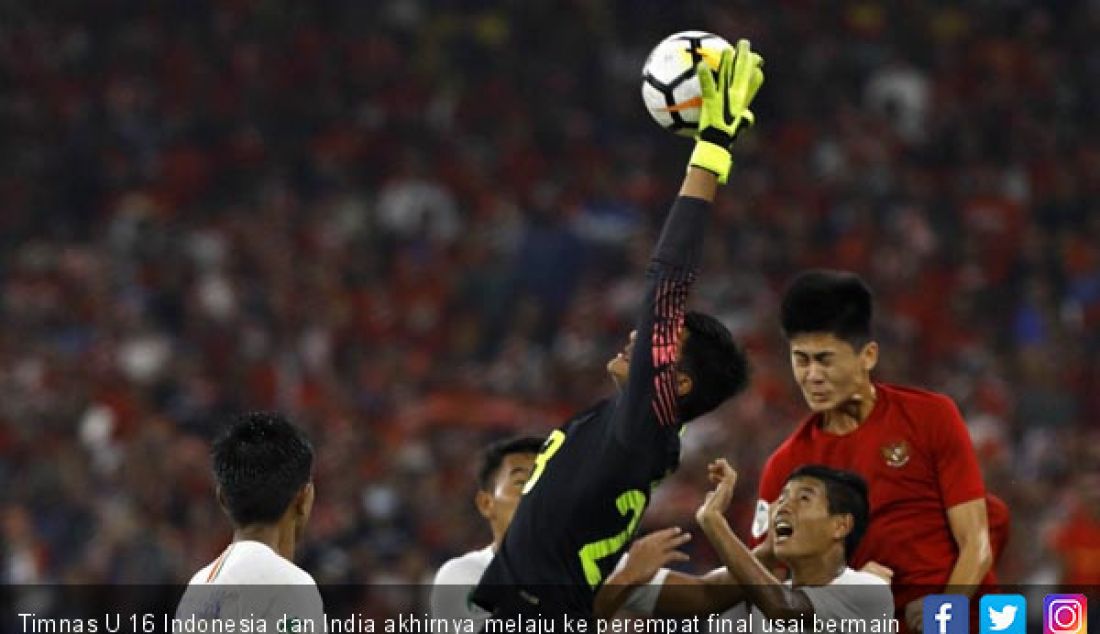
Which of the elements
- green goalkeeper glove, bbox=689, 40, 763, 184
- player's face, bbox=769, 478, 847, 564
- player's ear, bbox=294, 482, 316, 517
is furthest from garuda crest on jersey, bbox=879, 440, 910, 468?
player's ear, bbox=294, 482, 316, 517

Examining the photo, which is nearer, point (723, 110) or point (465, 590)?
point (723, 110)

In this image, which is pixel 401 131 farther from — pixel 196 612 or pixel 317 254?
pixel 196 612

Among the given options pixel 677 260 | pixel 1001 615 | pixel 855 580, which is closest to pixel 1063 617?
pixel 1001 615

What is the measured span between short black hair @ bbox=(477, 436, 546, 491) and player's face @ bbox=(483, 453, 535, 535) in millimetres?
16

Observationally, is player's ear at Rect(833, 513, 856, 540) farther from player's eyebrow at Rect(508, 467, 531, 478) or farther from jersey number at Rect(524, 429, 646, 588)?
player's eyebrow at Rect(508, 467, 531, 478)

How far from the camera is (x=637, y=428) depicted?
495 cm

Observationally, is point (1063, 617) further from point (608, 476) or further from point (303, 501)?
point (303, 501)

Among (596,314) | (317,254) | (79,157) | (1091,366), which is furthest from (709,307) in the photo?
(79,157)

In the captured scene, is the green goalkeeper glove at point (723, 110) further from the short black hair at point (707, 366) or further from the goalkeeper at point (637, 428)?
the short black hair at point (707, 366)

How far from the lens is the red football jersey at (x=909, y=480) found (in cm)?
615

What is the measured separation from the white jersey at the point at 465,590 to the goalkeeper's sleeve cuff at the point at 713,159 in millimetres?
1421

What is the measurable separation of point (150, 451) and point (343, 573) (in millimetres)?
2764

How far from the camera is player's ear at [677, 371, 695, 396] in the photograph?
5117mm

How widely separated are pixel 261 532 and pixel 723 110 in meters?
1.49
